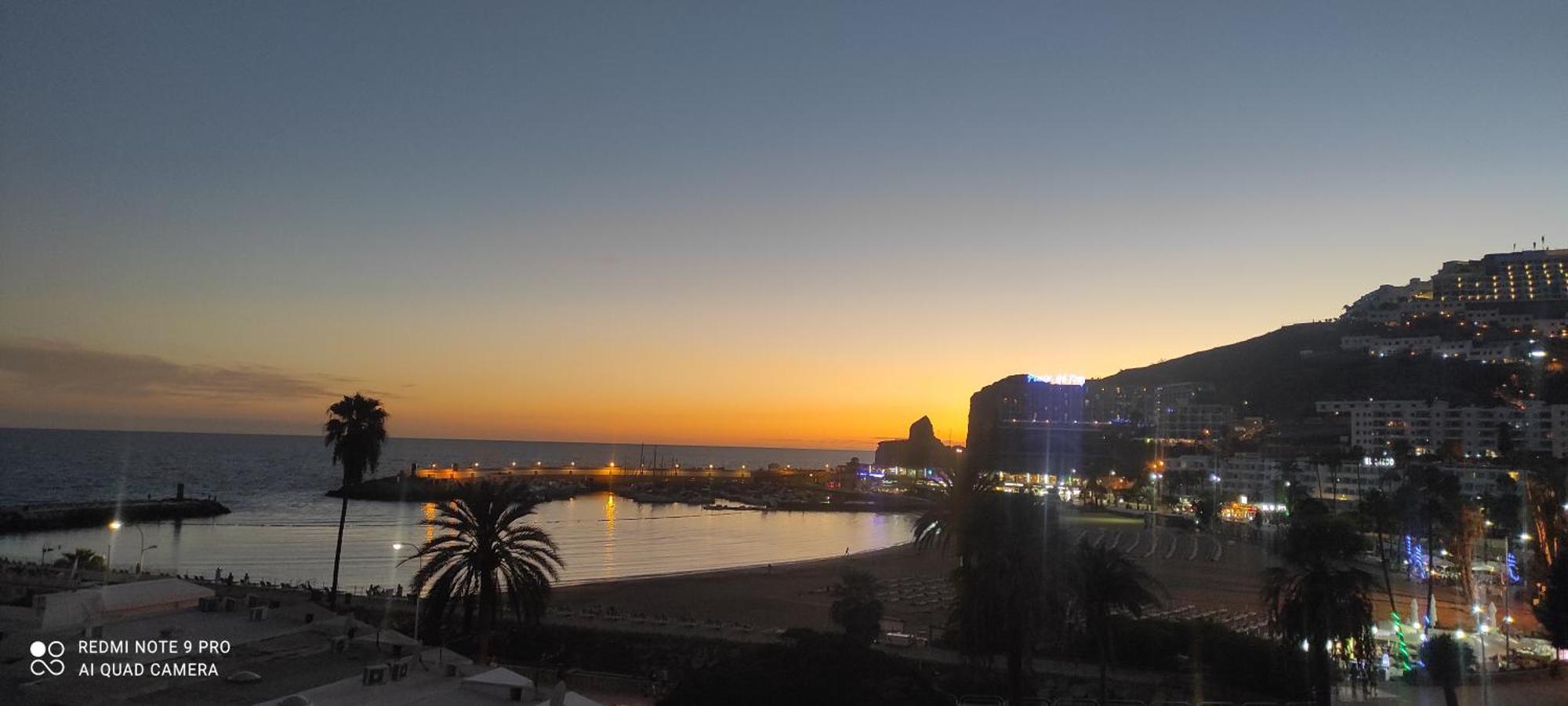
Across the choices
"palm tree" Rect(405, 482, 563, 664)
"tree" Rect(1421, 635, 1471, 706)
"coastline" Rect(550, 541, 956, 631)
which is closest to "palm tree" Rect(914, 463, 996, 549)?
"palm tree" Rect(405, 482, 563, 664)

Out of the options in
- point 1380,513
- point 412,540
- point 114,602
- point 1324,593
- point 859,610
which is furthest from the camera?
point 412,540

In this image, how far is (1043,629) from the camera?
1898 cm

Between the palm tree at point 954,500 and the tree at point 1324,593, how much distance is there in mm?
6734

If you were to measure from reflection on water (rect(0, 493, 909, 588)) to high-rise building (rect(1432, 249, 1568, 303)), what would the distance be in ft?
398

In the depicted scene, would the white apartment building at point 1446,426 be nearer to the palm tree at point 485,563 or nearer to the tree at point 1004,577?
the tree at point 1004,577

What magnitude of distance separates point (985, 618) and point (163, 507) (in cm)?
8737

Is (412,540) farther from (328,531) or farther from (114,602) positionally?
(114,602)

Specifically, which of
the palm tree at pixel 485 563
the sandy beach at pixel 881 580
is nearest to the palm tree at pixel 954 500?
the sandy beach at pixel 881 580

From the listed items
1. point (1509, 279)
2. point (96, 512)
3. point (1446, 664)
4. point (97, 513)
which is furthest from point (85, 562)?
point (1509, 279)

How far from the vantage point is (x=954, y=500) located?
19.8 metres

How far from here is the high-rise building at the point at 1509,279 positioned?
488 feet

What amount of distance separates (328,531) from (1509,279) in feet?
615

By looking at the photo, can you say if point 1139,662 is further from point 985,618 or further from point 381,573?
point 381,573

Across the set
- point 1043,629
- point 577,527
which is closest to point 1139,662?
point 1043,629
